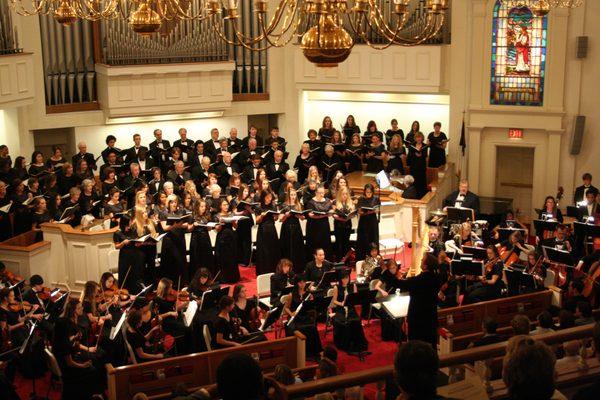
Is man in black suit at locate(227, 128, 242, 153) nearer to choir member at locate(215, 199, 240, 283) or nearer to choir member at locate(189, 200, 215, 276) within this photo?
choir member at locate(215, 199, 240, 283)

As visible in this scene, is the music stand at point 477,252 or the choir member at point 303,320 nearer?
the choir member at point 303,320

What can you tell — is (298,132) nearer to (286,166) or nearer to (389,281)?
(286,166)

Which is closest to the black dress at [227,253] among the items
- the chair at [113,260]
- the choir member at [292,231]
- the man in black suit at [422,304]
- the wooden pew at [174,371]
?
the choir member at [292,231]

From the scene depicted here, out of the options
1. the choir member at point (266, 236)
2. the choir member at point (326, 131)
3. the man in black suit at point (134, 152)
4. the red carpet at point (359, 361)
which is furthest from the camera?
the choir member at point (326, 131)

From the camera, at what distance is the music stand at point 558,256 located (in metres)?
11.6

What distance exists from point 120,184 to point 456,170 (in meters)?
6.94

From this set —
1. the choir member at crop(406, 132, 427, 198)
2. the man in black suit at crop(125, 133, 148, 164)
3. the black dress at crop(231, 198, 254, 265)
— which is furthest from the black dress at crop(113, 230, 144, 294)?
the choir member at crop(406, 132, 427, 198)

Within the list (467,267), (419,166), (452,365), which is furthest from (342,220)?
(452,365)

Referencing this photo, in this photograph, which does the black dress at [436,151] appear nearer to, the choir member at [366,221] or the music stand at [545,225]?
the choir member at [366,221]

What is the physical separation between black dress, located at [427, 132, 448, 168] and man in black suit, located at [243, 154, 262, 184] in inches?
138

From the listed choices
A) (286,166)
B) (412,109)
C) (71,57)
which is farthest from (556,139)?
(71,57)

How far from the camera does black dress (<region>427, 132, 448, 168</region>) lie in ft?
55.9

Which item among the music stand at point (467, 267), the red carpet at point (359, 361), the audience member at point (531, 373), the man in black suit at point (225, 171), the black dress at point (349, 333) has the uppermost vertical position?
the audience member at point (531, 373)

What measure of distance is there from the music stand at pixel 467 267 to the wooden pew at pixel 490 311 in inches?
34.5
